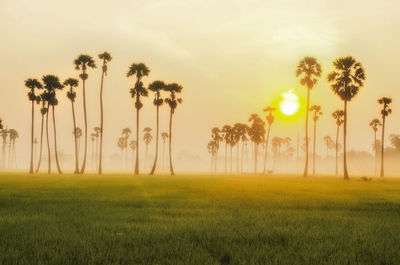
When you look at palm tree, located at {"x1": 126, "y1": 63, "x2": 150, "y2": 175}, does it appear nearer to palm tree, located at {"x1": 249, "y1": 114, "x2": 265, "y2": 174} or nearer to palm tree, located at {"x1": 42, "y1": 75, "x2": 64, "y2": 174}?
palm tree, located at {"x1": 42, "y1": 75, "x2": 64, "y2": 174}

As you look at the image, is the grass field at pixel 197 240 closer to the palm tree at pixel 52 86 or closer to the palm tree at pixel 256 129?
the palm tree at pixel 52 86

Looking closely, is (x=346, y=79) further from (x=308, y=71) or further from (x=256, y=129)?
(x=256, y=129)

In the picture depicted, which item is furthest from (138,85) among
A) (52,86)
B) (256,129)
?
(256,129)

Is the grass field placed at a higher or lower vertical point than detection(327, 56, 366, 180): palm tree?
lower

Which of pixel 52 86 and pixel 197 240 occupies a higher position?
pixel 52 86

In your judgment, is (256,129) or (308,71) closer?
(308,71)

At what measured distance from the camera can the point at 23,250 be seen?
8414 millimetres

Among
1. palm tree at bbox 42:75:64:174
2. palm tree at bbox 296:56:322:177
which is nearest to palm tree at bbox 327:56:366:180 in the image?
palm tree at bbox 296:56:322:177

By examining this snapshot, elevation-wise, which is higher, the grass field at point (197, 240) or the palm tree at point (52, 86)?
the palm tree at point (52, 86)

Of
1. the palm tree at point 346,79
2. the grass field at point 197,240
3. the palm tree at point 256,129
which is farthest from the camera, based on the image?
the palm tree at point 256,129

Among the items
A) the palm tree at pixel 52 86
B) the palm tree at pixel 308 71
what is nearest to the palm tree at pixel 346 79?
the palm tree at pixel 308 71

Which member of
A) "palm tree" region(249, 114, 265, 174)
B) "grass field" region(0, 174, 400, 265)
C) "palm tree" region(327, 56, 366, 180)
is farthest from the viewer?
"palm tree" region(249, 114, 265, 174)

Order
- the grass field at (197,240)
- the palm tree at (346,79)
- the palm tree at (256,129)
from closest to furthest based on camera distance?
the grass field at (197,240), the palm tree at (346,79), the palm tree at (256,129)

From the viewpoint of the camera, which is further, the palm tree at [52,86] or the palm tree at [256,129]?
the palm tree at [256,129]
